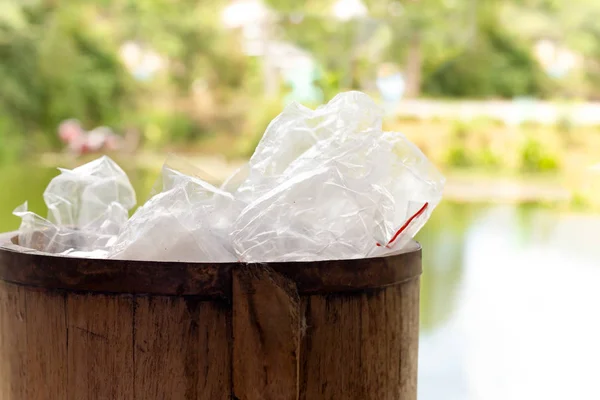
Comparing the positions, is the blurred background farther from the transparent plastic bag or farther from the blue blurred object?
the transparent plastic bag

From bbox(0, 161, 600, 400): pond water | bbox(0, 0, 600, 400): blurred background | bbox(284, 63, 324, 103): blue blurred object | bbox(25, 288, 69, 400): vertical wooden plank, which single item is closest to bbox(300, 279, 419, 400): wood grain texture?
bbox(25, 288, 69, 400): vertical wooden plank

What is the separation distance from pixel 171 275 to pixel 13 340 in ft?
0.73

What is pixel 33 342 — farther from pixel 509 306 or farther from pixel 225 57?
pixel 225 57

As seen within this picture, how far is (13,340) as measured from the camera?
0.86m

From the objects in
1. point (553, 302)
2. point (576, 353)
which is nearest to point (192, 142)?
point (553, 302)

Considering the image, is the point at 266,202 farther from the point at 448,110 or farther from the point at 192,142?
the point at 192,142

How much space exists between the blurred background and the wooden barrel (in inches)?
264

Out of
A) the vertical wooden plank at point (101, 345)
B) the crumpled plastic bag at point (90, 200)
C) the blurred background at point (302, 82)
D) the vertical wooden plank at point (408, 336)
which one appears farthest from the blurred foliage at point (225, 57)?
the vertical wooden plank at point (101, 345)

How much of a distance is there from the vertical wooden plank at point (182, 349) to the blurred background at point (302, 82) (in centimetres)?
675

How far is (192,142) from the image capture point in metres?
11.8

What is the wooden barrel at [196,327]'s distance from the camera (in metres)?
0.78

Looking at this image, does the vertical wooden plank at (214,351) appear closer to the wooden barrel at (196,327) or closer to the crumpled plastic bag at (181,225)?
the wooden barrel at (196,327)

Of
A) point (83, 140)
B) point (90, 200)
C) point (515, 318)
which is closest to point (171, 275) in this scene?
point (90, 200)

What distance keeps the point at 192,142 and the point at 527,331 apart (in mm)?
8784
